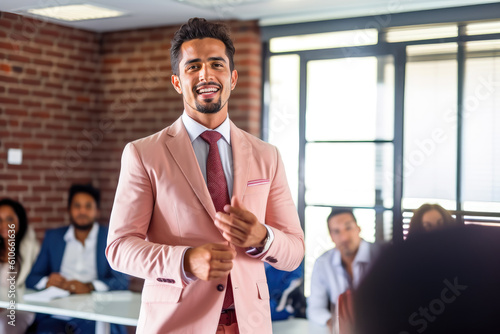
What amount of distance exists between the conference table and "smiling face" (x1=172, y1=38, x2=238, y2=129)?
1785mm

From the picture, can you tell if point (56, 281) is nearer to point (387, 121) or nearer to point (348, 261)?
point (348, 261)

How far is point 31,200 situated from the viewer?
203 inches

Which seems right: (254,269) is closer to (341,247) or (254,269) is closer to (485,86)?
(341,247)

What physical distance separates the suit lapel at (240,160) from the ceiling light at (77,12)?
345cm

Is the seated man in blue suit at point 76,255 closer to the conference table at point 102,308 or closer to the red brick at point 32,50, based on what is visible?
the conference table at point 102,308

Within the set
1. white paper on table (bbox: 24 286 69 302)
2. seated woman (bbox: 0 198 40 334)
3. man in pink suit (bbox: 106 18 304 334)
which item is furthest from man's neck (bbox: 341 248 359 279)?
man in pink suit (bbox: 106 18 304 334)

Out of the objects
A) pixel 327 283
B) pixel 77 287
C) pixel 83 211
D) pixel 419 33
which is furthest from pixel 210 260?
pixel 419 33

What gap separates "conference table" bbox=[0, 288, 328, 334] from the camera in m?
3.17

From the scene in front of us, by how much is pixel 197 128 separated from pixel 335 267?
2.45 meters

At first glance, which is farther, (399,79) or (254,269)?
(399,79)

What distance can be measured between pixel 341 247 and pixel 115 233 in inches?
109

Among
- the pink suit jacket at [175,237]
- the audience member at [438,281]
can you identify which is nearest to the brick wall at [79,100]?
the pink suit jacket at [175,237]

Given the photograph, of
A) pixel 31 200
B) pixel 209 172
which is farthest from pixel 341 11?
pixel 209 172

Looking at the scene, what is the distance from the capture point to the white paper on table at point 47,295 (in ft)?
11.4
